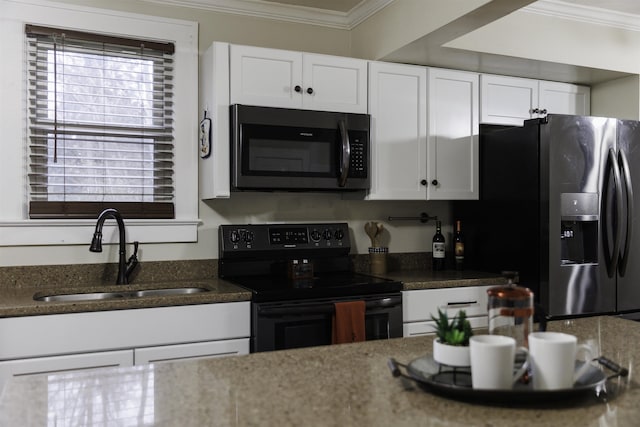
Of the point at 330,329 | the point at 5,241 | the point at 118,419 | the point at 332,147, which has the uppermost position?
the point at 332,147

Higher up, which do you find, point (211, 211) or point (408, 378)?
point (211, 211)

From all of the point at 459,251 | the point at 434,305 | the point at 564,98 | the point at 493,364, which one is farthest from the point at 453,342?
the point at 564,98

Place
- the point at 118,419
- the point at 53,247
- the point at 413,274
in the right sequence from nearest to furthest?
the point at 118,419 < the point at 53,247 < the point at 413,274

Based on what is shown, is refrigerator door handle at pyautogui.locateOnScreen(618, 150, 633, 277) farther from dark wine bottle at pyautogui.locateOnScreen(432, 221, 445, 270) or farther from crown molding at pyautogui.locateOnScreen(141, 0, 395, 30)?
crown molding at pyautogui.locateOnScreen(141, 0, 395, 30)

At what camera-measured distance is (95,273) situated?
3.18m

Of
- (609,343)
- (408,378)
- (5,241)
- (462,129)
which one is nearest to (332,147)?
(462,129)

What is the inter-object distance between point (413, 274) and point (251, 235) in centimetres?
99

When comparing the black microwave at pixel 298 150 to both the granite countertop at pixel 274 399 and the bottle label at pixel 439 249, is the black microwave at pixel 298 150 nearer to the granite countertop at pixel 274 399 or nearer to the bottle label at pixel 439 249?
the bottle label at pixel 439 249

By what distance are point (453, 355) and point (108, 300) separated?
1797mm

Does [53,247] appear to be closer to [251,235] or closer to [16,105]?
[16,105]

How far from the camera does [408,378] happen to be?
129 cm

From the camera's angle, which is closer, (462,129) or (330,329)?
(330,329)

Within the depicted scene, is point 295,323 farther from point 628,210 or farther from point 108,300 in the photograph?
point 628,210

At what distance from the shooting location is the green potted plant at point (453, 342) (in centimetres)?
126
